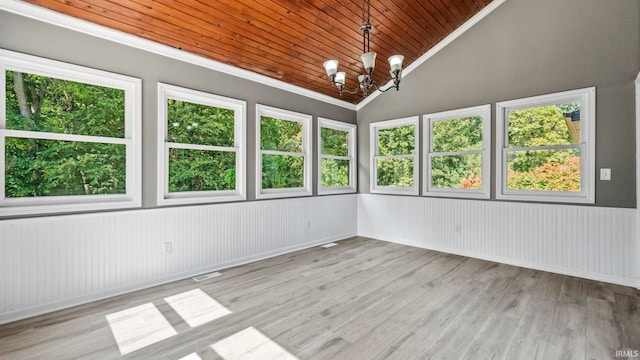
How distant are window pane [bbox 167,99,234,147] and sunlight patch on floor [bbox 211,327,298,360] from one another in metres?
2.40

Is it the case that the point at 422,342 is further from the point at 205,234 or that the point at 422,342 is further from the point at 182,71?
the point at 182,71

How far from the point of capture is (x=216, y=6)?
2900 mm

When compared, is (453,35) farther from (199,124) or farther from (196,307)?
(196,307)

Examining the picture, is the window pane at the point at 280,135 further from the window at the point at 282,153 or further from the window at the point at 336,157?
the window at the point at 336,157

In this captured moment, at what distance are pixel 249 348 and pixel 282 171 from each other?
2.94 m

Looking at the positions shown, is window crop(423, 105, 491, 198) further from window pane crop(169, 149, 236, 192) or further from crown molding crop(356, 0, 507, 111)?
window pane crop(169, 149, 236, 192)

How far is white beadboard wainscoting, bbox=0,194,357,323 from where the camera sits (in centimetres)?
250

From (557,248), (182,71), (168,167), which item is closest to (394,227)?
(557,248)

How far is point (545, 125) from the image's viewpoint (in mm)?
3830

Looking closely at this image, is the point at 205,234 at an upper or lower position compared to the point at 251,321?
upper

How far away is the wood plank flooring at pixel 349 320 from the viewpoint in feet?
6.70

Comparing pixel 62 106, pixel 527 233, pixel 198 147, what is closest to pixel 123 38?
pixel 62 106

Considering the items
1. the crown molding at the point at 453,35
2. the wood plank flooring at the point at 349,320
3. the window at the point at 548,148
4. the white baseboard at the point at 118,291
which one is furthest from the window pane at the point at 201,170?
the window at the point at 548,148

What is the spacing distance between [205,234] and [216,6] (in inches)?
101
